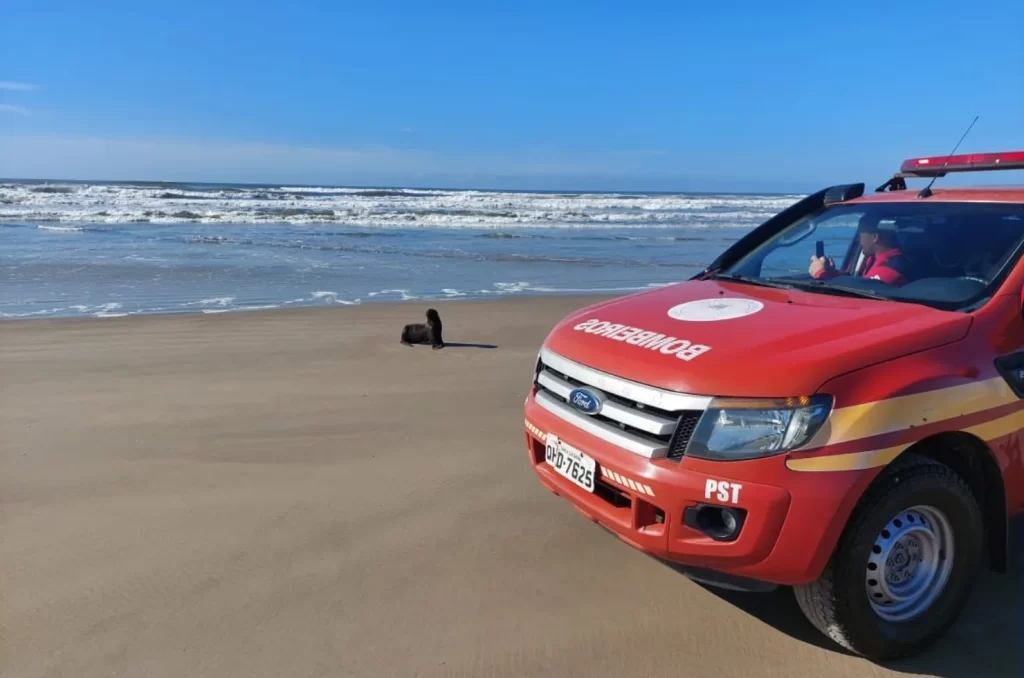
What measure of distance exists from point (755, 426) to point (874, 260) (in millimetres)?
1636

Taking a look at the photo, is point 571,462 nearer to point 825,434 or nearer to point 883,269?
point 825,434

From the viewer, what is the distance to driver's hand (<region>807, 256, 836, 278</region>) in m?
3.62

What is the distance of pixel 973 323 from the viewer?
2.64 meters

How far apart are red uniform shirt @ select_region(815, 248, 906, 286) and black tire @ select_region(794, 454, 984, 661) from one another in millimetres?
1023

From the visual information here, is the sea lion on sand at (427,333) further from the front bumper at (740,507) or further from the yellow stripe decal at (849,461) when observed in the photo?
the yellow stripe decal at (849,461)

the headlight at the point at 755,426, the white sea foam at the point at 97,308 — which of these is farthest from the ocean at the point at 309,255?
the headlight at the point at 755,426

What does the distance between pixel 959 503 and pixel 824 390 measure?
2.61 ft

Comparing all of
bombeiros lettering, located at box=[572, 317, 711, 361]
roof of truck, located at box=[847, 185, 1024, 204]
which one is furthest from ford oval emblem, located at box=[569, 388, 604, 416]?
roof of truck, located at box=[847, 185, 1024, 204]

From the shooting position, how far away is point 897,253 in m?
3.48

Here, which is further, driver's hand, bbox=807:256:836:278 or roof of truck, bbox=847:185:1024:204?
driver's hand, bbox=807:256:836:278

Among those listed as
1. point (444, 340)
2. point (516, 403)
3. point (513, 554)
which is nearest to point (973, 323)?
point (513, 554)

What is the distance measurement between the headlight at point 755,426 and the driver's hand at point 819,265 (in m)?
1.44

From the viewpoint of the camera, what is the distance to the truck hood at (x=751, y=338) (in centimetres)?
240

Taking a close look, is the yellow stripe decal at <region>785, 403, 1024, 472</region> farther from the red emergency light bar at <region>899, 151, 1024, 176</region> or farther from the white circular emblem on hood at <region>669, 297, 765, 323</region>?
the red emergency light bar at <region>899, 151, 1024, 176</region>
